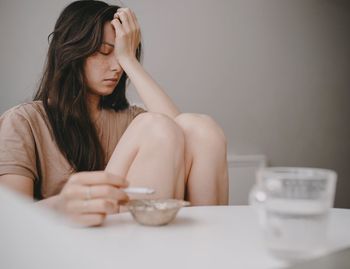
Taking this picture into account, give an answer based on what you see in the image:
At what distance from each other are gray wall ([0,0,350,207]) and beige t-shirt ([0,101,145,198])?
1.79 ft

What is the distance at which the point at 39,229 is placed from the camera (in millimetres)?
489

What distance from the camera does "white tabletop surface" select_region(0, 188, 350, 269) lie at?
0.46 metres

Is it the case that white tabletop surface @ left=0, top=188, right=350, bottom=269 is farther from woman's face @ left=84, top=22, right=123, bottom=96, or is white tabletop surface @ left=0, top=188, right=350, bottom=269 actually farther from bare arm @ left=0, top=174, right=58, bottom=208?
Answer: woman's face @ left=84, top=22, right=123, bottom=96

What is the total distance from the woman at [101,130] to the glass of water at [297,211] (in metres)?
0.38

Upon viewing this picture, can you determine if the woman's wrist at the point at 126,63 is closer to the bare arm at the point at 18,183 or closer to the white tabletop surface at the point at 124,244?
the bare arm at the point at 18,183

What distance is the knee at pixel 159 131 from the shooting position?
90cm

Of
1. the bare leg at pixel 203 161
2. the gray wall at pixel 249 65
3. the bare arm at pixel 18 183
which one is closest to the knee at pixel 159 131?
the bare leg at pixel 203 161

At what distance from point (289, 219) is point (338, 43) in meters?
3.50

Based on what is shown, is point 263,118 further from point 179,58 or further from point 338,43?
point 338,43

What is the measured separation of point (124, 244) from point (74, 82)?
967 millimetres

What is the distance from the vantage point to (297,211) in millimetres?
448

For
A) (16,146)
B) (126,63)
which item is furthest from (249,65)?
(16,146)

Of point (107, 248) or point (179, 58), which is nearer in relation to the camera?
point (107, 248)

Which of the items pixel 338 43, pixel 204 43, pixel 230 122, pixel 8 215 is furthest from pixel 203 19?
pixel 8 215
